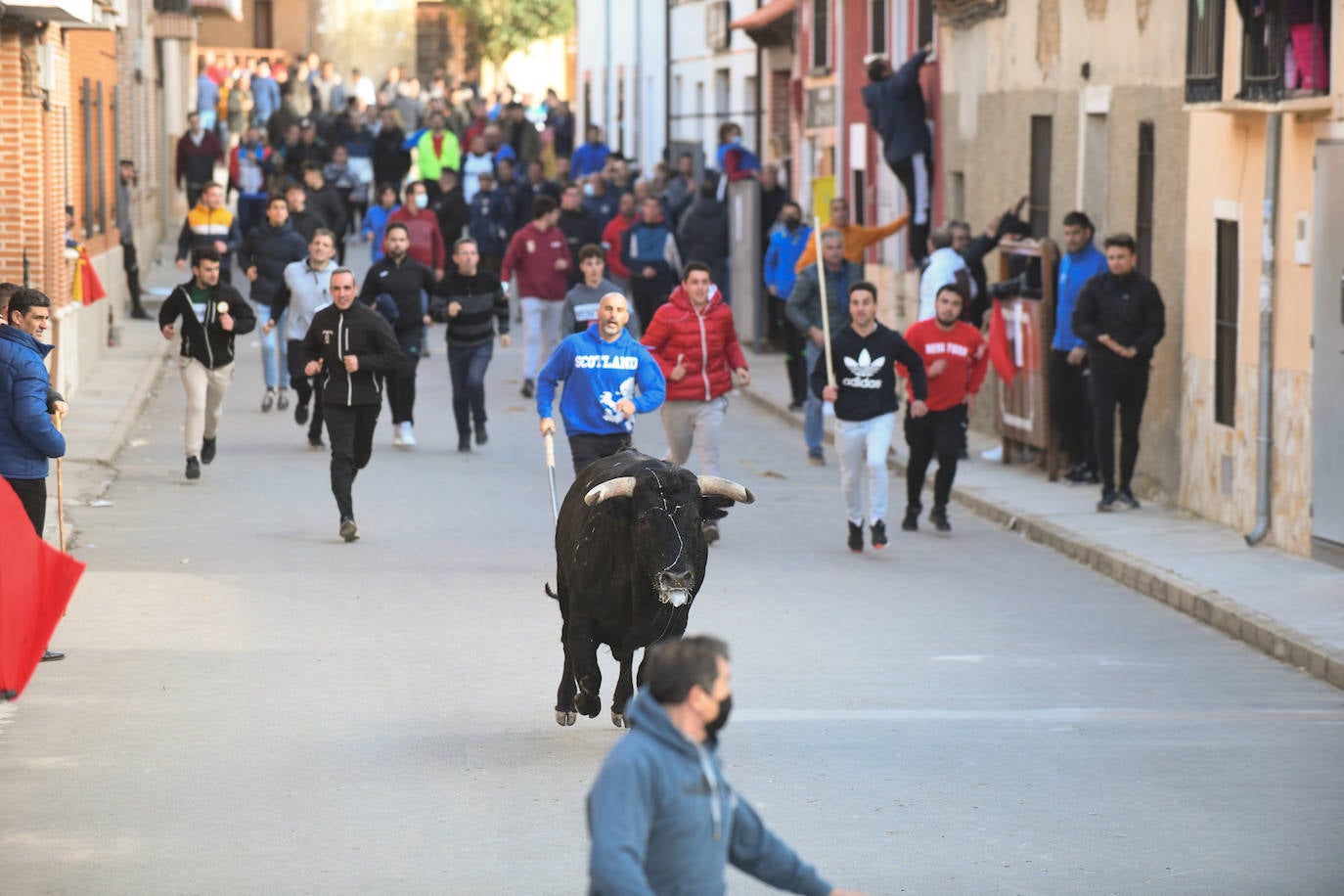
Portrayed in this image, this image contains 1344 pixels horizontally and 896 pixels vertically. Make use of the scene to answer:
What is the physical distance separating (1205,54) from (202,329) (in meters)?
8.02

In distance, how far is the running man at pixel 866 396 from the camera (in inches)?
623

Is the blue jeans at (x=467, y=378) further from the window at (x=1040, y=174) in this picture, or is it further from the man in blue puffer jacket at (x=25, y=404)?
the man in blue puffer jacket at (x=25, y=404)

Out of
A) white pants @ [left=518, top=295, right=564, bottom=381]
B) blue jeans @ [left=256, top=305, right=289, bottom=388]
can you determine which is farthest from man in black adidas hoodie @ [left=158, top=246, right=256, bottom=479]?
white pants @ [left=518, top=295, right=564, bottom=381]

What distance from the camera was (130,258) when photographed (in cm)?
3197

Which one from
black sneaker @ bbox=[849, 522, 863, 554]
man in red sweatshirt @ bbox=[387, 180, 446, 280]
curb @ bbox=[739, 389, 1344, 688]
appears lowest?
curb @ bbox=[739, 389, 1344, 688]

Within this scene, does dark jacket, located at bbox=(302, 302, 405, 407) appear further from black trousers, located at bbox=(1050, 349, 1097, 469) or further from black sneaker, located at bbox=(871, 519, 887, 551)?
black trousers, located at bbox=(1050, 349, 1097, 469)

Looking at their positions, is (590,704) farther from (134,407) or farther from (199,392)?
(134,407)

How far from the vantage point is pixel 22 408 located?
11.5m

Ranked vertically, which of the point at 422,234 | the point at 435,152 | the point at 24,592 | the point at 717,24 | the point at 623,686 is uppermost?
the point at 717,24

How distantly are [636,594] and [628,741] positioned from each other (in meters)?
4.79

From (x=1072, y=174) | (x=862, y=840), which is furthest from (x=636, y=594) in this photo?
(x=1072, y=174)

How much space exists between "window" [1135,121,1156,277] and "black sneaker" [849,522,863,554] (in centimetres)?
425

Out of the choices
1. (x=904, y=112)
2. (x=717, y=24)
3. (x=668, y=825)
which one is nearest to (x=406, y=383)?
(x=904, y=112)

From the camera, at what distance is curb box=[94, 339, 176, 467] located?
2011 cm
